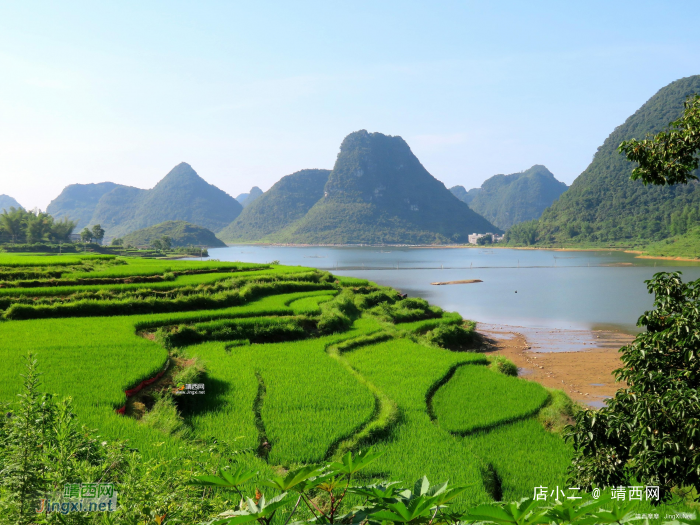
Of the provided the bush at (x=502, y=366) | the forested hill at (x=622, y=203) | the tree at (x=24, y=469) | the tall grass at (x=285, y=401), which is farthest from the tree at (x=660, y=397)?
the forested hill at (x=622, y=203)

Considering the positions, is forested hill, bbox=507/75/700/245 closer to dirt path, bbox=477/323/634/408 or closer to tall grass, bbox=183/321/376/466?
dirt path, bbox=477/323/634/408

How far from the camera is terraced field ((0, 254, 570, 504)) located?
19.8 feet

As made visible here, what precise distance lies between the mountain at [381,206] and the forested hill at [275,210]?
408 inches

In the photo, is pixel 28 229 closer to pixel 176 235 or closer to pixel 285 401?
pixel 176 235

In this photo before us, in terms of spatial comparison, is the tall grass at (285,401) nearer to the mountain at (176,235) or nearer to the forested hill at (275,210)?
the mountain at (176,235)

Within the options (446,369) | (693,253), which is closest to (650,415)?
(446,369)

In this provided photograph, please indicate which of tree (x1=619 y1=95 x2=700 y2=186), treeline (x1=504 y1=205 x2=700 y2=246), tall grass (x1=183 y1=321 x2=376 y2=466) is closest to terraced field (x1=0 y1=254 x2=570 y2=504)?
tall grass (x1=183 y1=321 x2=376 y2=466)

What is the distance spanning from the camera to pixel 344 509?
4379 millimetres

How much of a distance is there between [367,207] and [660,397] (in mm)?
161938

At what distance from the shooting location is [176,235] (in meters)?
110

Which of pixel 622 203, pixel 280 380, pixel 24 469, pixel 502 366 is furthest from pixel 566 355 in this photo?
pixel 622 203

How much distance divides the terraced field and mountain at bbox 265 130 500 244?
12806cm

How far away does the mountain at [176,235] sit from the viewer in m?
105

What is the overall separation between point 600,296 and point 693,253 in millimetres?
41667
